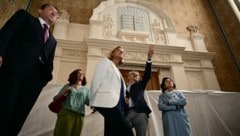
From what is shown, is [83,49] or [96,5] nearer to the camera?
[83,49]

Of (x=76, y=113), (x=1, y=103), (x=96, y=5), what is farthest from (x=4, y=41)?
(x=96, y=5)

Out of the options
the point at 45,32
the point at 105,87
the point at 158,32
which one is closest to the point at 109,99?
the point at 105,87

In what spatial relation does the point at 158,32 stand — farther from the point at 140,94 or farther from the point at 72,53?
the point at 140,94

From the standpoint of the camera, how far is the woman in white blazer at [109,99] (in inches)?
60.4

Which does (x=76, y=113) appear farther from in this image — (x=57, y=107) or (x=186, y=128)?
(x=186, y=128)

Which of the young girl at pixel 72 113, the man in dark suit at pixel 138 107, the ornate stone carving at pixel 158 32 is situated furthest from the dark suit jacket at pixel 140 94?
the ornate stone carving at pixel 158 32

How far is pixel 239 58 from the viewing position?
6.19m

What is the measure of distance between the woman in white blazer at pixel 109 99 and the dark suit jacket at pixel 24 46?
16.6 inches

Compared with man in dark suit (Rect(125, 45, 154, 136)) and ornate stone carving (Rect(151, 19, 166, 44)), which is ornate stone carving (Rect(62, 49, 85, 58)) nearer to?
ornate stone carving (Rect(151, 19, 166, 44))

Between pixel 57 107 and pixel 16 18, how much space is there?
1152mm

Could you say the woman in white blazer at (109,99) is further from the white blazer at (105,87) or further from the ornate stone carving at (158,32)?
the ornate stone carving at (158,32)

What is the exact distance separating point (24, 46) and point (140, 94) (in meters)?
1.35

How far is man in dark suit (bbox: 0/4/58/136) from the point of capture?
131cm

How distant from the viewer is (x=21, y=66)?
55.3 inches
